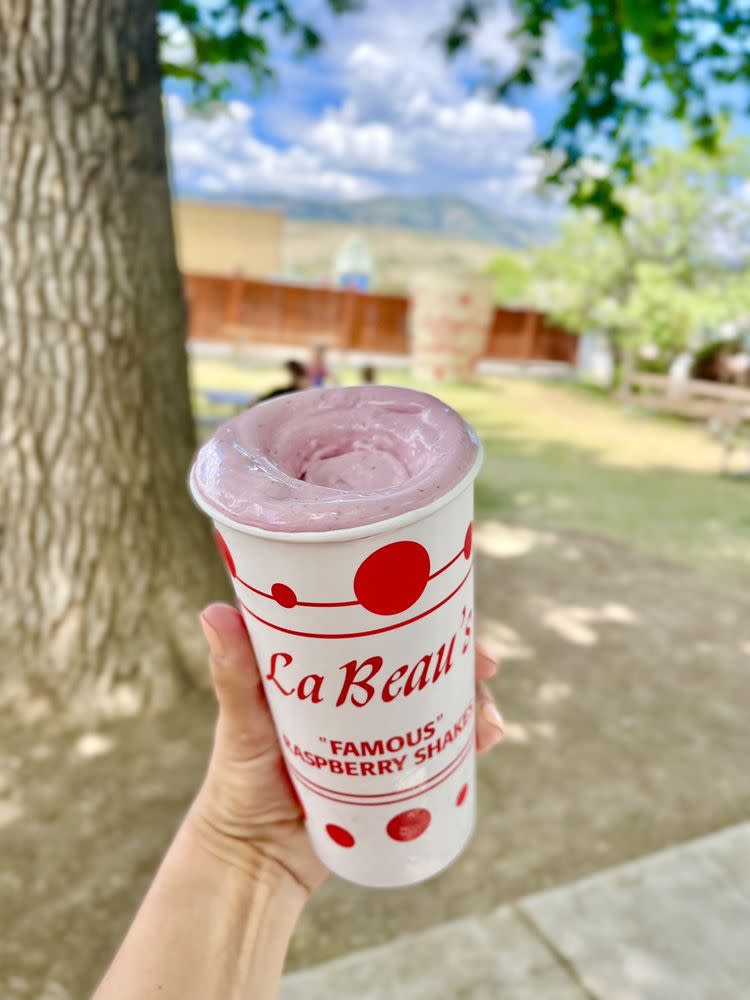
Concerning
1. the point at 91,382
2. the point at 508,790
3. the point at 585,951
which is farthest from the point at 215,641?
the point at 508,790

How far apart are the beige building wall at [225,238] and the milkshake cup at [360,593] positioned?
33.7 m

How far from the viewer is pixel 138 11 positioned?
2693 mm

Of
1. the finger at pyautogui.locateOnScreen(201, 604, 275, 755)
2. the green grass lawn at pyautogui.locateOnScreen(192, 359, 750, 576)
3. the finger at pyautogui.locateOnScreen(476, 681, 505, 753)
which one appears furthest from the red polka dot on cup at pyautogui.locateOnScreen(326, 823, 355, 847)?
the green grass lawn at pyautogui.locateOnScreen(192, 359, 750, 576)

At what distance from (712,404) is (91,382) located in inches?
361

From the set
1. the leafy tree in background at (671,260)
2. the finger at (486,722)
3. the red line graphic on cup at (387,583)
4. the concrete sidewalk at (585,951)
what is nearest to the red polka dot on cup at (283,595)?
the red line graphic on cup at (387,583)

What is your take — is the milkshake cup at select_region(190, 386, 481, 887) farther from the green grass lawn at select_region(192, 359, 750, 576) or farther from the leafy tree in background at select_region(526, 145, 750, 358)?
the leafy tree in background at select_region(526, 145, 750, 358)

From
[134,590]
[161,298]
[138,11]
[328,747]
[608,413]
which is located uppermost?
[138,11]

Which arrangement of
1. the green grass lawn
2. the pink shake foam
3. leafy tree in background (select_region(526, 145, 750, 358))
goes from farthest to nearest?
1. leafy tree in background (select_region(526, 145, 750, 358))
2. the green grass lawn
3. the pink shake foam

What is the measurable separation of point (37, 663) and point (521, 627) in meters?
2.67

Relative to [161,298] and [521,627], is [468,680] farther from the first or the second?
[521,627]

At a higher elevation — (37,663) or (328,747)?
(328,747)

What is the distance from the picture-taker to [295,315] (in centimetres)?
1780

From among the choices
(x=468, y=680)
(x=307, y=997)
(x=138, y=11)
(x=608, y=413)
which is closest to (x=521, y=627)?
(x=307, y=997)

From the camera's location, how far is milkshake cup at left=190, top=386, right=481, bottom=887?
0.94 metres
